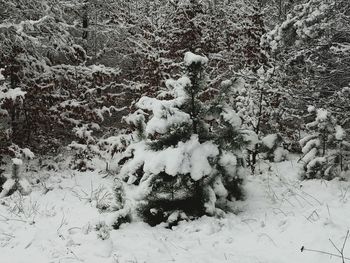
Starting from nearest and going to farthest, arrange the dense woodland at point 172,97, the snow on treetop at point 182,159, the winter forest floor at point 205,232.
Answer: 1. the winter forest floor at point 205,232
2. the snow on treetop at point 182,159
3. the dense woodland at point 172,97

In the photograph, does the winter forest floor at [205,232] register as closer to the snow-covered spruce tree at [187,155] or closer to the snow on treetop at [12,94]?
the snow-covered spruce tree at [187,155]

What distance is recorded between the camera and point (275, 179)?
8.45 meters

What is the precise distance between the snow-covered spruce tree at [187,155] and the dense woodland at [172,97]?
2cm

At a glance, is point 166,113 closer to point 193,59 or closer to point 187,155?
point 187,155

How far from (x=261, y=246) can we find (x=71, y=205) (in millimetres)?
3889

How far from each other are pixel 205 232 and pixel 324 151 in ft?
10.7

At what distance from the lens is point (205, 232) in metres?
6.05

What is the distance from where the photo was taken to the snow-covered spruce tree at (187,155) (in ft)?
21.2

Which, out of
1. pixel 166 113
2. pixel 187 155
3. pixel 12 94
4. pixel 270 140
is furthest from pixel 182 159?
pixel 12 94

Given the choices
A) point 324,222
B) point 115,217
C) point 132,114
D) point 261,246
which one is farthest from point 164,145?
point 132,114

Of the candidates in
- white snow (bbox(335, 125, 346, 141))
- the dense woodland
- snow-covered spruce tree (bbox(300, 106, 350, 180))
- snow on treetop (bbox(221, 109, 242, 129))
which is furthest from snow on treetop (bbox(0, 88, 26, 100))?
white snow (bbox(335, 125, 346, 141))

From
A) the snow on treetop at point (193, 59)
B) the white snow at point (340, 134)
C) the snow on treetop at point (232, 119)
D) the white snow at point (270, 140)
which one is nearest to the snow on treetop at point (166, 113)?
the snow on treetop at point (193, 59)

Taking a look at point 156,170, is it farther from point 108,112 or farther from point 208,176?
point 108,112

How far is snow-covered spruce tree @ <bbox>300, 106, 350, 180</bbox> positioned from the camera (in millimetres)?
7520
